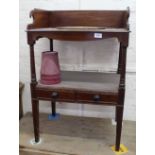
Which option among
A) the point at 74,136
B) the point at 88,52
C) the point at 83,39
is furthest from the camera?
the point at 88,52

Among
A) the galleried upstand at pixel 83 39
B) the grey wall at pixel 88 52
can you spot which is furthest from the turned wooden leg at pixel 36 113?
the grey wall at pixel 88 52

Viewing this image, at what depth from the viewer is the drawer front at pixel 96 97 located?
1358mm

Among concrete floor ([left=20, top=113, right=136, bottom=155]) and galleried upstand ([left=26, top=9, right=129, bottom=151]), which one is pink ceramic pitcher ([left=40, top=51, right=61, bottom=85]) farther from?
concrete floor ([left=20, top=113, right=136, bottom=155])

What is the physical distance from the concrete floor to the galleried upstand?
0.10 meters

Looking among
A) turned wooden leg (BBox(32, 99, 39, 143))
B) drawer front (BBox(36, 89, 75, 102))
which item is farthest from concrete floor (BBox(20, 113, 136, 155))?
drawer front (BBox(36, 89, 75, 102))

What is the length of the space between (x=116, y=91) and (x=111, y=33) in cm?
37

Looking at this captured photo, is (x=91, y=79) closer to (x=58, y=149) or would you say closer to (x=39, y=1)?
(x=58, y=149)

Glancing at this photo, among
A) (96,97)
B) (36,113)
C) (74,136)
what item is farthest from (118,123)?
(36,113)

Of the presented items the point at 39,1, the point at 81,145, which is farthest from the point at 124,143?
the point at 39,1

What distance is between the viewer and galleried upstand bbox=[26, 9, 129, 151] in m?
1.27

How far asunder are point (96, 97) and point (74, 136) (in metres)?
0.44

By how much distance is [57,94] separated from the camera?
4.67ft

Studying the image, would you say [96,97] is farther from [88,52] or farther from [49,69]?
[88,52]

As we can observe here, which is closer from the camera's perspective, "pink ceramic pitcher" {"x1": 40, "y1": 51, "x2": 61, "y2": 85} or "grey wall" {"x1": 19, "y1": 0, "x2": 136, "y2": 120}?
"pink ceramic pitcher" {"x1": 40, "y1": 51, "x2": 61, "y2": 85}
